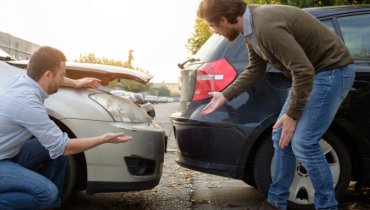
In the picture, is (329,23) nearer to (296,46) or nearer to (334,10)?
(334,10)

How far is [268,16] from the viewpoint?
2805mm

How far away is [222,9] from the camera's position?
2.81 m

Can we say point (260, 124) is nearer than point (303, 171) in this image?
Yes

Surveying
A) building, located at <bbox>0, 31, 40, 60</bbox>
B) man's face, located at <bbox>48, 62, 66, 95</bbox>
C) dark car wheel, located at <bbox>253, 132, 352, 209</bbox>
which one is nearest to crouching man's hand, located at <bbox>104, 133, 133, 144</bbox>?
man's face, located at <bbox>48, 62, 66, 95</bbox>

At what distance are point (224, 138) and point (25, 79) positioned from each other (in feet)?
4.91

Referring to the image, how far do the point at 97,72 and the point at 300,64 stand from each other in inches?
70.4

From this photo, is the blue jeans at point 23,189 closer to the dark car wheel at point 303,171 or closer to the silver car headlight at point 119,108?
the silver car headlight at point 119,108

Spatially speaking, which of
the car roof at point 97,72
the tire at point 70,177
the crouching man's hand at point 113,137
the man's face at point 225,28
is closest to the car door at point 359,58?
the man's face at point 225,28

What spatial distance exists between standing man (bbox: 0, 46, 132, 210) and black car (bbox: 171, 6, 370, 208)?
1.00 meters

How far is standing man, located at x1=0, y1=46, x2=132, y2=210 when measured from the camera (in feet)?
9.43

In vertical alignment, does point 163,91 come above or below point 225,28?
below

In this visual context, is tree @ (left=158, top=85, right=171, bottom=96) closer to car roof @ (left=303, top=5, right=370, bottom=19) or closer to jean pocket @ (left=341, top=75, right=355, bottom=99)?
car roof @ (left=303, top=5, right=370, bottom=19)

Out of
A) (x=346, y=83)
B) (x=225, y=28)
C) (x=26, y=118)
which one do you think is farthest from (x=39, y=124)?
(x=346, y=83)

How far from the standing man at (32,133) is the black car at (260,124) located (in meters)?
1.00
